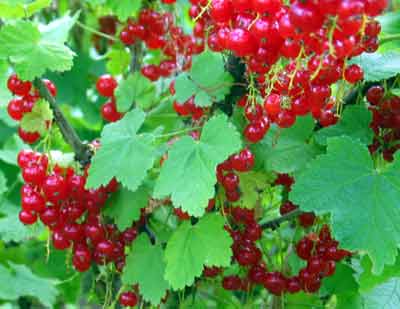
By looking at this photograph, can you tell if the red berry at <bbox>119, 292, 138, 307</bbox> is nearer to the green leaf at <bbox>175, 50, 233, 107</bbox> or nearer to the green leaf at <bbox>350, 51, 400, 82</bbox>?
the green leaf at <bbox>175, 50, 233, 107</bbox>

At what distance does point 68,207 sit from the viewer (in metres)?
1.08

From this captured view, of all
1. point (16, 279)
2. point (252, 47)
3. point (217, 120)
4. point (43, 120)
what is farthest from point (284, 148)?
point (16, 279)

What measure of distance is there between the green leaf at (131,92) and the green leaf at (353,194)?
0.42 meters

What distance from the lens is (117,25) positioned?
1685 mm

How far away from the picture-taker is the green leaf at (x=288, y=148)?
1021 millimetres

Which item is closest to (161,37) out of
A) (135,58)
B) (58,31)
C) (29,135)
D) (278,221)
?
(135,58)

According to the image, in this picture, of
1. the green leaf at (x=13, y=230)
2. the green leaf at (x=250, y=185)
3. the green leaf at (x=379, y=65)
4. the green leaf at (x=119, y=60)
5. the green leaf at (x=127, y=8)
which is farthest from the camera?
the green leaf at (x=119, y=60)

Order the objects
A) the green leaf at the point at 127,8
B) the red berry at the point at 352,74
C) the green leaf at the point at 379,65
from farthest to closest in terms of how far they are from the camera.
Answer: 1. the green leaf at the point at 127,8
2. the green leaf at the point at 379,65
3. the red berry at the point at 352,74

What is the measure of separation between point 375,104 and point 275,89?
0.26 m

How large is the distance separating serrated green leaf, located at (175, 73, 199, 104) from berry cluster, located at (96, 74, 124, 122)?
0.85ft

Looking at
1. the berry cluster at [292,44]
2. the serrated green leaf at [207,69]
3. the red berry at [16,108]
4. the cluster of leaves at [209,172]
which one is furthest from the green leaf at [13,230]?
the berry cluster at [292,44]

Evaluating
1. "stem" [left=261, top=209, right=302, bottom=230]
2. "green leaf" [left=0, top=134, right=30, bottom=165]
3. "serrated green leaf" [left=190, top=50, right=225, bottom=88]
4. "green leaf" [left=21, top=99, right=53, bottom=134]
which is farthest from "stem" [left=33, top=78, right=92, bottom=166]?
"green leaf" [left=0, top=134, right=30, bottom=165]

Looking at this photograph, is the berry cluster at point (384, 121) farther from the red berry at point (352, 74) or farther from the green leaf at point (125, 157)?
the green leaf at point (125, 157)

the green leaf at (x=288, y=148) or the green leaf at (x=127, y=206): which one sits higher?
the green leaf at (x=288, y=148)
